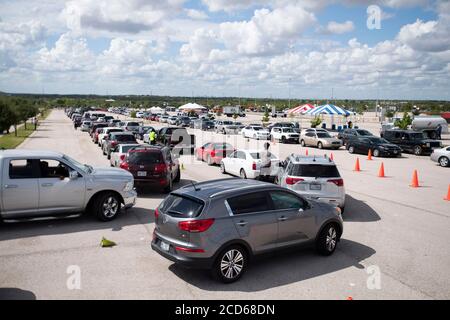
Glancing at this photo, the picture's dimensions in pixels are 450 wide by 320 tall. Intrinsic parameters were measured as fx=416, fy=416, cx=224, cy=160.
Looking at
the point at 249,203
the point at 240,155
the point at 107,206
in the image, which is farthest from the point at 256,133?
the point at 249,203

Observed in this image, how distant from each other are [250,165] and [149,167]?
4.86 metres

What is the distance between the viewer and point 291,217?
25.4ft

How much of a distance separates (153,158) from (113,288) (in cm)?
813

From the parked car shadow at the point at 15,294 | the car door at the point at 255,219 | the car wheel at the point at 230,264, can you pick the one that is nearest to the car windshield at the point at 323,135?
the car door at the point at 255,219

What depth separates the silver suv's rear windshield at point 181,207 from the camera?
695 cm

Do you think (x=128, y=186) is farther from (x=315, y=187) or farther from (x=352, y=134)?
(x=352, y=134)

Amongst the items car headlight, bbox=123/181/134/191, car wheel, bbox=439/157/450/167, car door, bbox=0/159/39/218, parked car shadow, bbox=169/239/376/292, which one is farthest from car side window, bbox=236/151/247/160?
car wheel, bbox=439/157/450/167

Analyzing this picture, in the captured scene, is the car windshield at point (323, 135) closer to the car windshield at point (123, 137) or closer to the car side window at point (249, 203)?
the car windshield at point (123, 137)

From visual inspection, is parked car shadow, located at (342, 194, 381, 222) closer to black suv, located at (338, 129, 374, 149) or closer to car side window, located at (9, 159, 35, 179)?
car side window, located at (9, 159, 35, 179)

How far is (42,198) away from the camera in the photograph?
9.88 m
